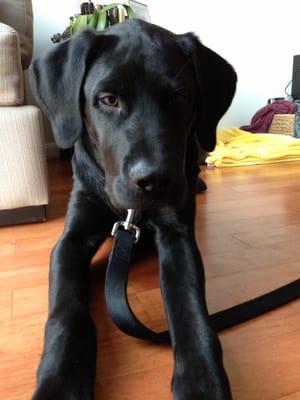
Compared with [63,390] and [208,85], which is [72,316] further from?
[208,85]

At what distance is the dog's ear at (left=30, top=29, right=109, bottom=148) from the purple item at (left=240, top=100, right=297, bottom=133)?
268 cm

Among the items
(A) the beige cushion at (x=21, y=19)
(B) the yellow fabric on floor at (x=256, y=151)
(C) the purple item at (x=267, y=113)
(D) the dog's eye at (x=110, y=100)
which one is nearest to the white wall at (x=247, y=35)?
(C) the purple item at (x=267, y=113)

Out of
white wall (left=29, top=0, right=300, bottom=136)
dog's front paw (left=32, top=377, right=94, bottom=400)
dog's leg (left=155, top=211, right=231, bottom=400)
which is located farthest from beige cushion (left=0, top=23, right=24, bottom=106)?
white wall (left=29, top=0, right=300, bottom=136)

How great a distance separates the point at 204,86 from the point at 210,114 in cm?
7

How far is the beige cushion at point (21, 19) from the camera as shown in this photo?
2111 mm

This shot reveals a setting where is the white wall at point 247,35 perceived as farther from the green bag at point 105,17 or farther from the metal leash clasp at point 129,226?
the metal leash clasp at point 129,226

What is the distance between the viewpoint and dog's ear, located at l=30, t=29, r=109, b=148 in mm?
906

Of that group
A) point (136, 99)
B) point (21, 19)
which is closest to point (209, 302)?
point (136, 99)

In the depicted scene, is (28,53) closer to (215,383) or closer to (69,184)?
(69,184)

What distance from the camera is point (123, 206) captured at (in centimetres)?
85

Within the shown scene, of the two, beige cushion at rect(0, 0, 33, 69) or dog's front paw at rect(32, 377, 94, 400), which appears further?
beige cushion at rect(0, 0, 33, 69)

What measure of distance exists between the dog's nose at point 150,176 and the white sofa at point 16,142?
0.79m

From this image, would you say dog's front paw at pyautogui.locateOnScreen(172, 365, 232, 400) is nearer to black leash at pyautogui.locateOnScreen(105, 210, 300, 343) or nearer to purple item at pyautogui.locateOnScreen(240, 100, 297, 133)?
black leash at pyautogui.locateOnScreen(105, 210, 300, 343)

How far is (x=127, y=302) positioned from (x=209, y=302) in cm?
25
